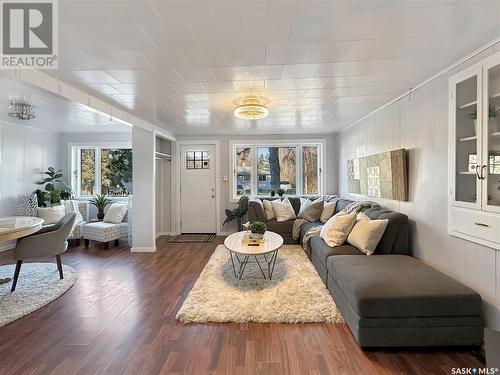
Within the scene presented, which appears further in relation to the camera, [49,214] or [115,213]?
[115,213]

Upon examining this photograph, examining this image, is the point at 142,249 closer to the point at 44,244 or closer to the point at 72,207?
the point at 44,244

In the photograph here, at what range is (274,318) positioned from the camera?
2314mm

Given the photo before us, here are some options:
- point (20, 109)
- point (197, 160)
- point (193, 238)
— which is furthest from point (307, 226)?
point (20, 109)

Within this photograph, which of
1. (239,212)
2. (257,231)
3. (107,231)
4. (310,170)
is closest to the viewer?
(257,231)

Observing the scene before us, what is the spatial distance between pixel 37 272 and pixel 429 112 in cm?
520

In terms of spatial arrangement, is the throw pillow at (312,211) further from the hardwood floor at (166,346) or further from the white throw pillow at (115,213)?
the white throw pillow at (115,213)

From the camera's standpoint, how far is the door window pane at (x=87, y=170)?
6.04 metres

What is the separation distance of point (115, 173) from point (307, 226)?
14.9 ft

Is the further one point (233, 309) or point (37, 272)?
point (37, 272)

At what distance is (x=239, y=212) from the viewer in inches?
216

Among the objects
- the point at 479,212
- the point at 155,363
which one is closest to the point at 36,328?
the point at 155,363

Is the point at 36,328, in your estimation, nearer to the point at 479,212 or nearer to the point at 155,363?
the point at 155,363

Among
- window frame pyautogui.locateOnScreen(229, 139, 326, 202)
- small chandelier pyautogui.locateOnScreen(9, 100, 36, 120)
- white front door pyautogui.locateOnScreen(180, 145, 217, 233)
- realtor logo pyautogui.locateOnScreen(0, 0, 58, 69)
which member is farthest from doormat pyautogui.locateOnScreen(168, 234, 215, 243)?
realtor logo pyautogui.locateOnScreen(0, 0, 58, 69)

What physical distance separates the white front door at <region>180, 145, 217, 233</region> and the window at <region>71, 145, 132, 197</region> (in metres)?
1.31
